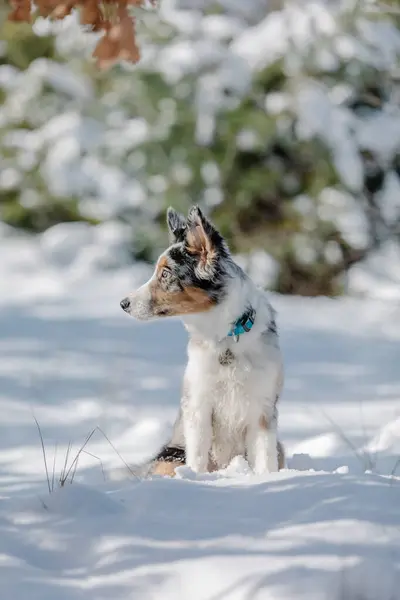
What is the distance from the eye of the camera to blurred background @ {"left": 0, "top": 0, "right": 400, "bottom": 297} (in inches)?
427

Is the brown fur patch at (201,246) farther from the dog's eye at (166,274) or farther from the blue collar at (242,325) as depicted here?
the blue collar at (242,325)

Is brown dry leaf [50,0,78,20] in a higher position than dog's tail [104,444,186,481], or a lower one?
higher

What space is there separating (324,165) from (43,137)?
360 cm

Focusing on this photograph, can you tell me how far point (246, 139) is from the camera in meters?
11.2

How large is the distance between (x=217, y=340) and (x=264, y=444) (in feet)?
1.90

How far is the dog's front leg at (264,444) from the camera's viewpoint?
4.75 meters

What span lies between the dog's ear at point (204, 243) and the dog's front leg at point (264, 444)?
2.68 feet

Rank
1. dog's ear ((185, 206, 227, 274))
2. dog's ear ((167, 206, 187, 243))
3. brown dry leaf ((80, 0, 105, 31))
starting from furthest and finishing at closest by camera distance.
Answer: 1. brown dry leaf ((80, 0, 105, 31))
2. dog's ear ((167, 206, 187, 243))
3. dog's ear ((185, 206, 227, 274))

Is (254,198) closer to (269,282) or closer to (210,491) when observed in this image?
(269,282)

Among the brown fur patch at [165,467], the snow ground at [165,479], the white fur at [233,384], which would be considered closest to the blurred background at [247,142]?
the snow ground at [165,479]

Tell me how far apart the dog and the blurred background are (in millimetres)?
6308

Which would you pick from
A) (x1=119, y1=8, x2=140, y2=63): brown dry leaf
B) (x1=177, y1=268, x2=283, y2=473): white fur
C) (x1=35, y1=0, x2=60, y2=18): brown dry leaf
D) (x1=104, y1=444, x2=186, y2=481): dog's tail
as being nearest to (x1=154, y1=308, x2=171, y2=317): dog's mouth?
(x1=177, y1=268, x2=283, y2=473): white fur

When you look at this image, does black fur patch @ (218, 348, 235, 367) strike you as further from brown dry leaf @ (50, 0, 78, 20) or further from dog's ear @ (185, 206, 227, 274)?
brown dry leaf @ (50, 0, 78, 20)

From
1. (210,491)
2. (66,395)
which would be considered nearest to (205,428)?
(210,491)
